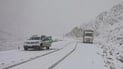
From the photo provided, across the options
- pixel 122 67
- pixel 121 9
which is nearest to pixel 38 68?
pixel 122 67

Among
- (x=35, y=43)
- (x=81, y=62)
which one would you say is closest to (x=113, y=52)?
(x=35, y=43)

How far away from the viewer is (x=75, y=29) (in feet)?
509

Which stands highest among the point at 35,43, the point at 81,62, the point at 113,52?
the point at 35,43

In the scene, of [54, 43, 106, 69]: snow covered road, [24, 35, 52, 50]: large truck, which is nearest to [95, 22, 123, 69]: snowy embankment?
[54, 43, 106, 69]: snow covered road

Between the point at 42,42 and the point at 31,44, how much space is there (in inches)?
79.2

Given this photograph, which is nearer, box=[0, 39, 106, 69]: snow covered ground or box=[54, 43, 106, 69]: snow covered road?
box=[0, 39, 106, 69]: snow covered ground

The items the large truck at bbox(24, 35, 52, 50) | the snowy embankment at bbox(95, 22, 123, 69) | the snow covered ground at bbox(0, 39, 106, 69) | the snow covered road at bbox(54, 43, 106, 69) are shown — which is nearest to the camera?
the snow covered ground at bbox(0, 39, 106, 69)

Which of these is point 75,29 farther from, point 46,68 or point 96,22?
point 46,68

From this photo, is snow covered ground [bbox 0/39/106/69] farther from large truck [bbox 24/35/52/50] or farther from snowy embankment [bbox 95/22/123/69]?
large truck [bbox 24/35/52/50]

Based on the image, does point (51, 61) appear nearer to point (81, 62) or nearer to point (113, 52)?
point (81, 62)

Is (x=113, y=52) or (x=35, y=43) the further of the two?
(x=113, y=52)

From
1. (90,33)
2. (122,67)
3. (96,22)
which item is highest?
(96,22)

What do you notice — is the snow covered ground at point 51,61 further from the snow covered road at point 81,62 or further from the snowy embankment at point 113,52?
the snowy embankment at point 113,52

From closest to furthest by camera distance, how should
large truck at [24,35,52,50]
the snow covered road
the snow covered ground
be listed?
the snow covered ground → the snow covered road → large truck at [24,35,52,50]
